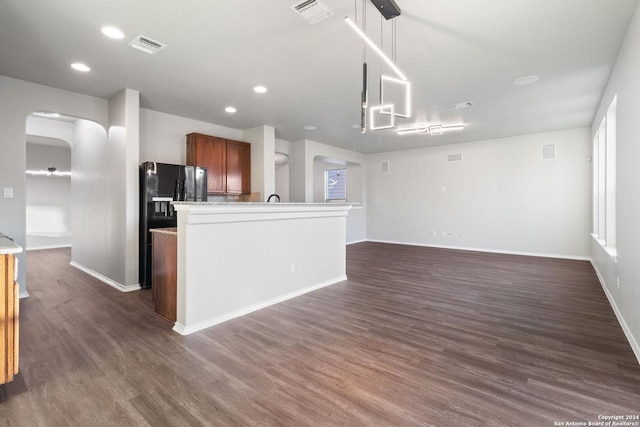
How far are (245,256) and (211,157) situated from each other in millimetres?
2961

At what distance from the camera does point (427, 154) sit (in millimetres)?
8492

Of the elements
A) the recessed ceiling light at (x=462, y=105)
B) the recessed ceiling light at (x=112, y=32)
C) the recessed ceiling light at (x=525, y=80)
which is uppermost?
the recessed ceiling light at (x=462, y=105)

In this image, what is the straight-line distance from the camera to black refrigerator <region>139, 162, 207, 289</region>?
435 cm

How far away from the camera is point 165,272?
10.5ft

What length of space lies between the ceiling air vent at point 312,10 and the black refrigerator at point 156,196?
3.01m

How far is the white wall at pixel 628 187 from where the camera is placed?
95.8 inches

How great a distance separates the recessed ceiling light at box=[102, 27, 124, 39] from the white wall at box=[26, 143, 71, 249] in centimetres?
701

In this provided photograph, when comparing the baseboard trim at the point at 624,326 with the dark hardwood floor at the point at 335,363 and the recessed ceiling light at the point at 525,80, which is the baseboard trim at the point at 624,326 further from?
the recessed ceiling light at the point at 525,80

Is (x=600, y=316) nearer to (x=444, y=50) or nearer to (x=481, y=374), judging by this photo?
(x=481, y=374)

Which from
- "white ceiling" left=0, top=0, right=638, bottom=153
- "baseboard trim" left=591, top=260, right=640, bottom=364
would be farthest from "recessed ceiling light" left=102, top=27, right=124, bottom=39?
"baseboard trim" left=591, top=260, right=640, bottom=364

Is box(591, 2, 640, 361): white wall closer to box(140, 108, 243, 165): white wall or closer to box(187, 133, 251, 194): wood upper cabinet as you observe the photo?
box(187, 133, 251, 194): wood upper cabinet

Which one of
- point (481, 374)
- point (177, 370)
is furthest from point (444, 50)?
point (177, 370)

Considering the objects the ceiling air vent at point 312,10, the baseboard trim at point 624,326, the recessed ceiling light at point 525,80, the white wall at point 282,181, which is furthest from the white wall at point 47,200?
the baseboard trim at point 624,326

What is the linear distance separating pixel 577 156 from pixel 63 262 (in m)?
10.9
